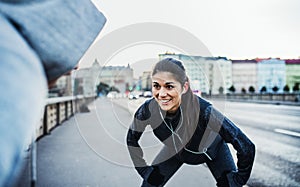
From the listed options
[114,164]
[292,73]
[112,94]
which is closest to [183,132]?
[112,94]

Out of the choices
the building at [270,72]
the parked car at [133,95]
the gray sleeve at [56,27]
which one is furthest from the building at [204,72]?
the building at [270,72]

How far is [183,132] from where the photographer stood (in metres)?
1.87

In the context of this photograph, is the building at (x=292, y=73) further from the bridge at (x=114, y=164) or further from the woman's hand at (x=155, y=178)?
the woman's hand at (x=155, y=178)

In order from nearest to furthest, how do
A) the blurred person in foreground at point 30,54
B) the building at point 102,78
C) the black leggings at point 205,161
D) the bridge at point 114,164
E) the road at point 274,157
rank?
the blurred person in foreground at point 30,54 < the building at point 102,78 < the black leggings at point 205,161 < the bridge at point 114,164 < the road at point 274,157

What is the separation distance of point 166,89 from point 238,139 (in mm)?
479

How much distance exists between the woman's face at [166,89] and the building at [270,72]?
7065 cm

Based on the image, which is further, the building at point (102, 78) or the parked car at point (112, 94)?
the parked car at point (112, 94)

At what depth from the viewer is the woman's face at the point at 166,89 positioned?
1566 millimetres

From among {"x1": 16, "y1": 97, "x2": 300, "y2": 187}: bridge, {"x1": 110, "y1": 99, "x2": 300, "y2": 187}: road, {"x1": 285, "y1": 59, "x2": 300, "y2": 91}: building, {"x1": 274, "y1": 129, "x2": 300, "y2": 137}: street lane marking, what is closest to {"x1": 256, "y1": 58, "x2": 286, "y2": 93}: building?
{"x1": 285, "y1": 59, "x2": 300, "y2": 91}: building

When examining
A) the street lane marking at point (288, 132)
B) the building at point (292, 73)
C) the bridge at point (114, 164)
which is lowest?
the street lane marking at point (288, 132)

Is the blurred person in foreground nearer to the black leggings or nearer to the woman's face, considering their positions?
the woman's face

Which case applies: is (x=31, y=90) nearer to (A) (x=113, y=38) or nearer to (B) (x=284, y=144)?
(A) (x=113, y=38)

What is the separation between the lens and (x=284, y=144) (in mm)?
6754

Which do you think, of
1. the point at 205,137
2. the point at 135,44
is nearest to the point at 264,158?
the point at 205,137
